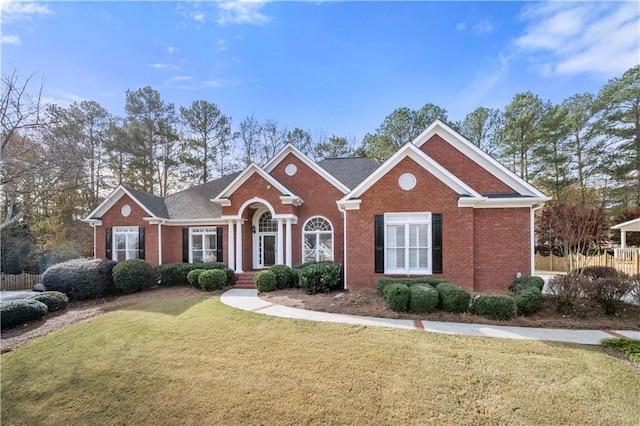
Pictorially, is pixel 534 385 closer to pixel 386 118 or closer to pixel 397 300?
pixel 397 300

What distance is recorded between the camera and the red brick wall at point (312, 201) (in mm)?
15680

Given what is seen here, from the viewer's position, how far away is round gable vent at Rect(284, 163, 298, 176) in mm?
16703

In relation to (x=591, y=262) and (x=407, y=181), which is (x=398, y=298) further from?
(x=591, y=262)

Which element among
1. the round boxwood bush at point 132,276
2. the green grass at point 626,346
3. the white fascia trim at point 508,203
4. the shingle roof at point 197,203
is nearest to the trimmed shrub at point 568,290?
the green grass at point 626,346

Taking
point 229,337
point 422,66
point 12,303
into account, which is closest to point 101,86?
point 12,303

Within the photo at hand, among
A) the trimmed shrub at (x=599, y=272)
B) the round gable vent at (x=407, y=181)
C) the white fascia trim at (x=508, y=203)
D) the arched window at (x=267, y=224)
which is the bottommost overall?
the trimmed shrub at (x=599, y=272)

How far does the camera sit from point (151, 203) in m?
17.8

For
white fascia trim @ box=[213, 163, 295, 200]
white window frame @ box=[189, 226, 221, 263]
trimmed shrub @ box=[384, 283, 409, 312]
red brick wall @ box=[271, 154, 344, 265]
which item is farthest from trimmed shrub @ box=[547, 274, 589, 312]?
white window frame @ box=[189, 226, 221, 263]

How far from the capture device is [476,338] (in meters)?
6.61

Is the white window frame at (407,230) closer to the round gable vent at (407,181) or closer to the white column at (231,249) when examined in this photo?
the round gable vent at (407,181)

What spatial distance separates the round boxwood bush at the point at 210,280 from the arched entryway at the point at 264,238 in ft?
11.4

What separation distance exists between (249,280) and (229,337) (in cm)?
783

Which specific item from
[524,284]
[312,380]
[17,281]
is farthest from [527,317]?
[17,281]

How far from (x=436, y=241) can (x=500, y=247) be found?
2623 millimetres
